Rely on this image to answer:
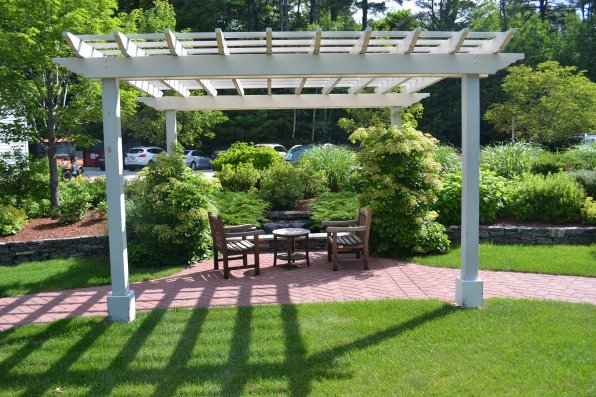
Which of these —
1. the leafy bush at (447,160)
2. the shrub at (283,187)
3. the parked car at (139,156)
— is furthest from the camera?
the parked car at (139,156)

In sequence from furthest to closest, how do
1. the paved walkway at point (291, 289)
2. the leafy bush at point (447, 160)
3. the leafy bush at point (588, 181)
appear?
1. the leafy bush at point (447, 160)
2. the leafy bush at point (588, 181)
3. the paved walkway at point (291, 289)

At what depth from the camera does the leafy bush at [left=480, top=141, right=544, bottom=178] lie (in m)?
11.9

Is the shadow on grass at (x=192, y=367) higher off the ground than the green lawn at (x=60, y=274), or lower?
lower

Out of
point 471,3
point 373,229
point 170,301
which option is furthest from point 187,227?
point 471,3

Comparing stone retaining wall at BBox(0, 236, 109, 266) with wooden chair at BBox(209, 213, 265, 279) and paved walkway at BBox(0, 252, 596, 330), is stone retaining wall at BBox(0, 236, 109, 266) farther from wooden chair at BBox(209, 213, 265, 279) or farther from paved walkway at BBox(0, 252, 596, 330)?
wooden chair at BBox(209, 213, 265, 279)

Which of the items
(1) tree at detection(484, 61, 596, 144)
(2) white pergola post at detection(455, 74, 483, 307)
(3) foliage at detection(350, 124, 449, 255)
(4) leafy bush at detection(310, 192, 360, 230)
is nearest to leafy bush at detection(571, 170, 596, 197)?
(3) foliage at detection(350, 124, 449, 255)

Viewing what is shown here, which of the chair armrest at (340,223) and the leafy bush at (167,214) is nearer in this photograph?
the leafy bush at (167,214)

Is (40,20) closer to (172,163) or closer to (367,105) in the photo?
(172,163)

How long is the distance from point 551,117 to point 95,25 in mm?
20972

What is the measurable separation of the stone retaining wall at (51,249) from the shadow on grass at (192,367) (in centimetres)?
372

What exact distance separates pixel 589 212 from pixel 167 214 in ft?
23.8

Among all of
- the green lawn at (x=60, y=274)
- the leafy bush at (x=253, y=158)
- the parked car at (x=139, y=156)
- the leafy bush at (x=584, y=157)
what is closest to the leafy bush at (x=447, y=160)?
the leafy bush at (x=584, y=157)

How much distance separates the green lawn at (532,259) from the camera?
7.41 m

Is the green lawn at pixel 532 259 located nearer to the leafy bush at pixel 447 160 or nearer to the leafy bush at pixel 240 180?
the leafy bush at pixel 447 160
